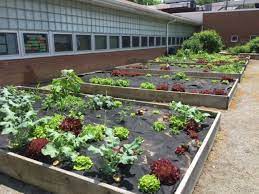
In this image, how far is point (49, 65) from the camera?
1094cm

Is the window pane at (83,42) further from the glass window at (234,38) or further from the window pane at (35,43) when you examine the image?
the glass window at (234,38)

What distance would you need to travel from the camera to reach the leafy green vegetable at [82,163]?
12.0ft

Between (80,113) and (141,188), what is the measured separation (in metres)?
2.88

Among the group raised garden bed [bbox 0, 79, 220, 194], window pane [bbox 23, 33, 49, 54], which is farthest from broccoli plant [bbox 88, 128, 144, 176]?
window pane [bbox 23, 33, 49, 54]

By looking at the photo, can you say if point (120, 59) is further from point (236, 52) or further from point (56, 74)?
point (236, 52)

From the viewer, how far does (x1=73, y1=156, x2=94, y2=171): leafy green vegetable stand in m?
3.66

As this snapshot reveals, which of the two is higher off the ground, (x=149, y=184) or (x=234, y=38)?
(x=234, y=38)

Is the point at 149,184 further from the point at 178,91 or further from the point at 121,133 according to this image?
the point at 178,91

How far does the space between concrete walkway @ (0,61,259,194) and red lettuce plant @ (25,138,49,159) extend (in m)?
0.43

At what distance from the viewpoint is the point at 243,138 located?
18.2 feet

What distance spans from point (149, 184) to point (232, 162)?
2.04m

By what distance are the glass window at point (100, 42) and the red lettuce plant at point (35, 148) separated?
403 inches

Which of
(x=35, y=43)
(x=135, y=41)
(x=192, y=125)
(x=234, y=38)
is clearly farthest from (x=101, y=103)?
(x=234, y=38)

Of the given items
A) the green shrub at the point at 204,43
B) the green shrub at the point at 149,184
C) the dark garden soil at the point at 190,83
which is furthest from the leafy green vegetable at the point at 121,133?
the green shrub at the point at 204,43
